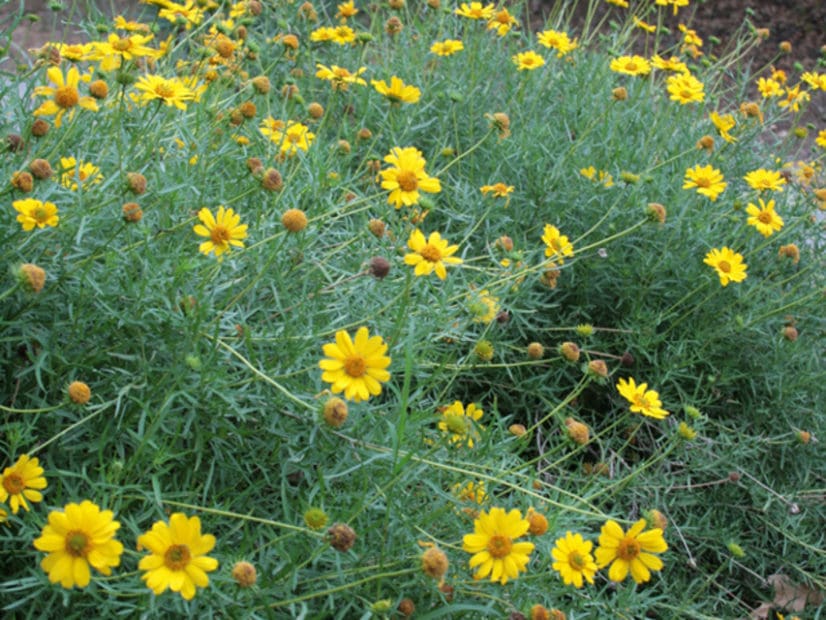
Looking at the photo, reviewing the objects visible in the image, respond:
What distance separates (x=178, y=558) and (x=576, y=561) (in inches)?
28.8

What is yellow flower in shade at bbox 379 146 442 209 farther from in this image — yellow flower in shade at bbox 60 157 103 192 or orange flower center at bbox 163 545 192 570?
orange flower center at bbox 163 545 192 570

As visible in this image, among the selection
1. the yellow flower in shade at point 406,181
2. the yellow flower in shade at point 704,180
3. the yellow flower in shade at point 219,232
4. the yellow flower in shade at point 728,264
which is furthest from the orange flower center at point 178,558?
the yellow flower in shade at point 704,180

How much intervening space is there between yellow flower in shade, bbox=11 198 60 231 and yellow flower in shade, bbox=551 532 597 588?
1.09 m

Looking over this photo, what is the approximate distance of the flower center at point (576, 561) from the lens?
1641 mm

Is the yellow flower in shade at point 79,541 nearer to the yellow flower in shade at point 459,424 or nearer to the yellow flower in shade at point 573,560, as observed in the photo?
the yellow flower in shade at point 459,424

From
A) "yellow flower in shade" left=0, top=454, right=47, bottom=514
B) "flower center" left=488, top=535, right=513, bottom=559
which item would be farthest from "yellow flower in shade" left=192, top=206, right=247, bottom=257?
"flower center" left=488, top=535, right=513, bottom=559

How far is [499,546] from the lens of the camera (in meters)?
1.49

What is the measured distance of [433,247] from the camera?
1.75m

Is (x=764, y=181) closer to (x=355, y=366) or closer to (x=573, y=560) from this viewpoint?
(x=573, y=560)

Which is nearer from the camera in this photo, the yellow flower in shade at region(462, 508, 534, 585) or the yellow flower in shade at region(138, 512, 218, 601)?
the yellow flower in shade at region(138, 512, 218, 601)

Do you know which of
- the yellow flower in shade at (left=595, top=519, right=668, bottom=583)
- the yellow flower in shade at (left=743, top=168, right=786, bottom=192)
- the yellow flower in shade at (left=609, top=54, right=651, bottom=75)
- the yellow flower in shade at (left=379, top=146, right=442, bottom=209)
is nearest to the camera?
the yellow flower in shade at (left=595, top=519, right=668, bottom=583)

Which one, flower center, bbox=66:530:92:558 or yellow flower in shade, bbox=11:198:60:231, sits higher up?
yellow flower in shade, bbox=11:198:60:231

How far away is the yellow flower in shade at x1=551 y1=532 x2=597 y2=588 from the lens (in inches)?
64.2

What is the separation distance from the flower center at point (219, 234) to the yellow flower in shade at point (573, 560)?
839 mm
